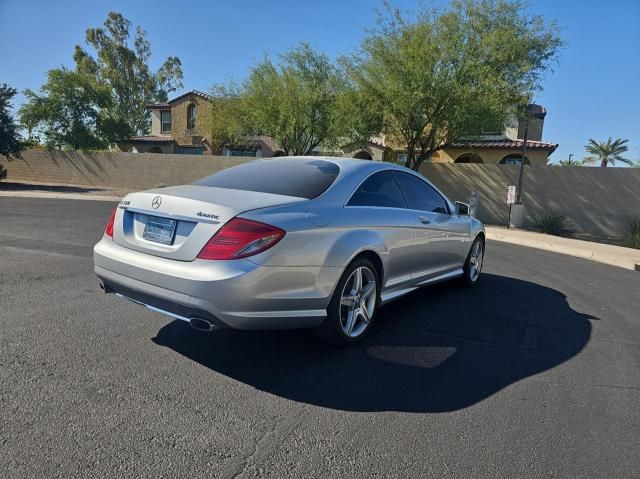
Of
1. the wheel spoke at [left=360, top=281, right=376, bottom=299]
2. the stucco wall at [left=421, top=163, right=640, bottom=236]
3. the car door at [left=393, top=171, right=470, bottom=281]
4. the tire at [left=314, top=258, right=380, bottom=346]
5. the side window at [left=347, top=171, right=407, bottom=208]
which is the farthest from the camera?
the stucco wall at [left=421, top=163, right=640, bottom=236]

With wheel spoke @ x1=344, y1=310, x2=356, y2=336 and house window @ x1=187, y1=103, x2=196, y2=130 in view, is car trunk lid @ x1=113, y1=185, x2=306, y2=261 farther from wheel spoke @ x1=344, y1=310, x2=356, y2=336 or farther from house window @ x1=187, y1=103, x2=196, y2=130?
house window @ x1=187, y1=103, x2=196, y2=130

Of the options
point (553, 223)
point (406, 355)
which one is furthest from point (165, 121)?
point (406, 355)

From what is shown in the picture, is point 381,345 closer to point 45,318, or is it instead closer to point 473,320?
point 473,320

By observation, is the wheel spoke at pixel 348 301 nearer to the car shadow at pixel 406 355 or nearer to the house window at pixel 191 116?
the car shadow at pixel 406 355

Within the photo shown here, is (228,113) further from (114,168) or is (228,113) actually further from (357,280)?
(357,280)

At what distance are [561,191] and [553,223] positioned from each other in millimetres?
1848

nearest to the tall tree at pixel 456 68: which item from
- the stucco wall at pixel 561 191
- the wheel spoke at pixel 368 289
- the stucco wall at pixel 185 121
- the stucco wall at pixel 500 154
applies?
the stucco wall at pixel 561 191

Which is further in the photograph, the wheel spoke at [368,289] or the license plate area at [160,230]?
the wheel spoke at [368,289]

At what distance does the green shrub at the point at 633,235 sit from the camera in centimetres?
1471

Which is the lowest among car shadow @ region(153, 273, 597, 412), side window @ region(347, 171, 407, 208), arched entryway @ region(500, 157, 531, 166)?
car shadow @ region(153, 273, 597, 412)

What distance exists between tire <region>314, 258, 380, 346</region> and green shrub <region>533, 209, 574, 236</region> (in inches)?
606

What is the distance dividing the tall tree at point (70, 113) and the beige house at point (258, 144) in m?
2.80

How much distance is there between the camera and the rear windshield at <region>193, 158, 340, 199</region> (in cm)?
395

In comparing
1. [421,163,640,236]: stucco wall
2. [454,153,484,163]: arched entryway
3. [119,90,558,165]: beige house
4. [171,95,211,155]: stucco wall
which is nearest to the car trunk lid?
[421,163,640,236]: stucco wall
